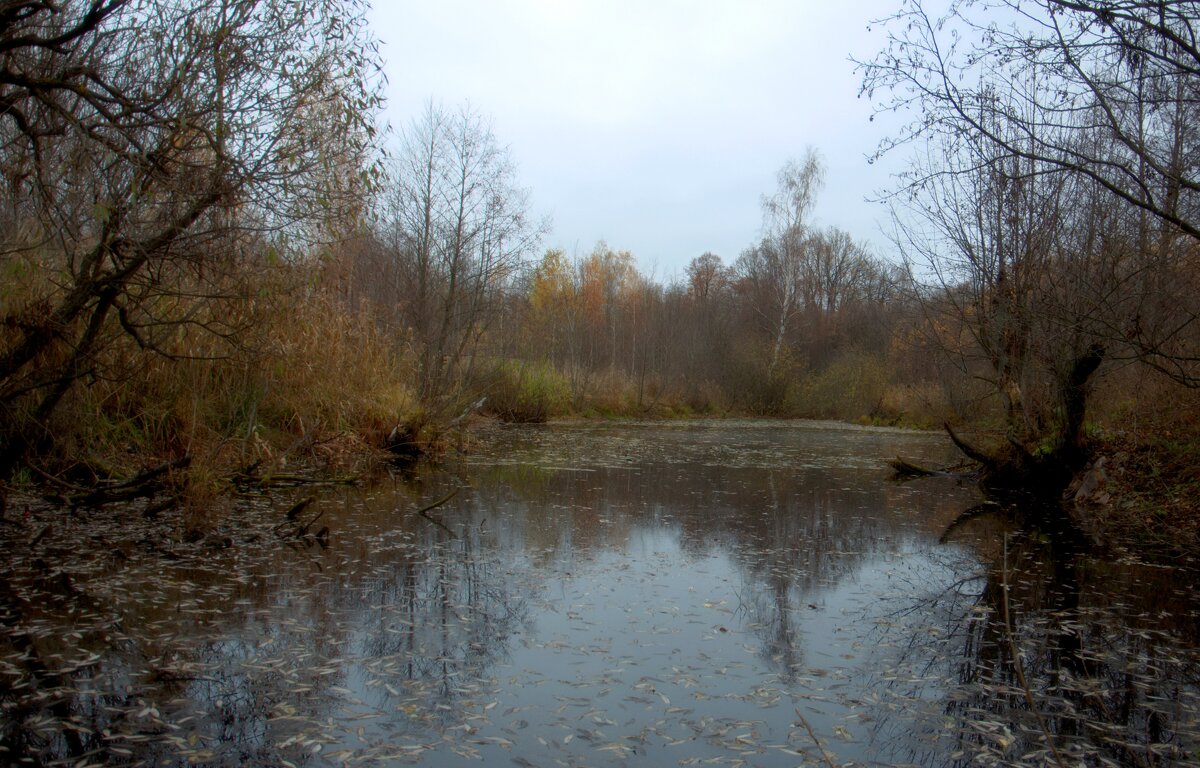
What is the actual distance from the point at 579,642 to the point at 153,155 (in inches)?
212

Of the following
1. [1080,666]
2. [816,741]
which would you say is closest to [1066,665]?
[1080,666]

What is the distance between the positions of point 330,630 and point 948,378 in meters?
15.0

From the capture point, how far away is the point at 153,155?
22.7 ft

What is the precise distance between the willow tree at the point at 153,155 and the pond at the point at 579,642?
2.42 meters

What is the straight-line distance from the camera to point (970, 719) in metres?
4.46

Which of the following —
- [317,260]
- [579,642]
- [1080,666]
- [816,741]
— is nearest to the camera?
[816,741]

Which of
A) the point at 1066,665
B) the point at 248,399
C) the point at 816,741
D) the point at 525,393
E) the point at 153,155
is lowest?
the point at 1066,665

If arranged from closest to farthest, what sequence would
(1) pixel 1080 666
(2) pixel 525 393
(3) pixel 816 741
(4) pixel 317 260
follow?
1. (3) pixel 816 741
2. (1) pixel 1080 666
3. (4) pixel 317 260
4. (2) pixel 525 393

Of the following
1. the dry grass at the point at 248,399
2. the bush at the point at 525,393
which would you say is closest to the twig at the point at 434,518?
the dry grass at the point at 248,399

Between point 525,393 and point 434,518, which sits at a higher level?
point 525,393

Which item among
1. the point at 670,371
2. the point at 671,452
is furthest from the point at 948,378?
the point at 670,371

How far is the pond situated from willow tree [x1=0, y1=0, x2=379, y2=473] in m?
2.42

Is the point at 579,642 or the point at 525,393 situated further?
the point at 525,393

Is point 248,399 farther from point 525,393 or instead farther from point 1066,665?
point 525,393
